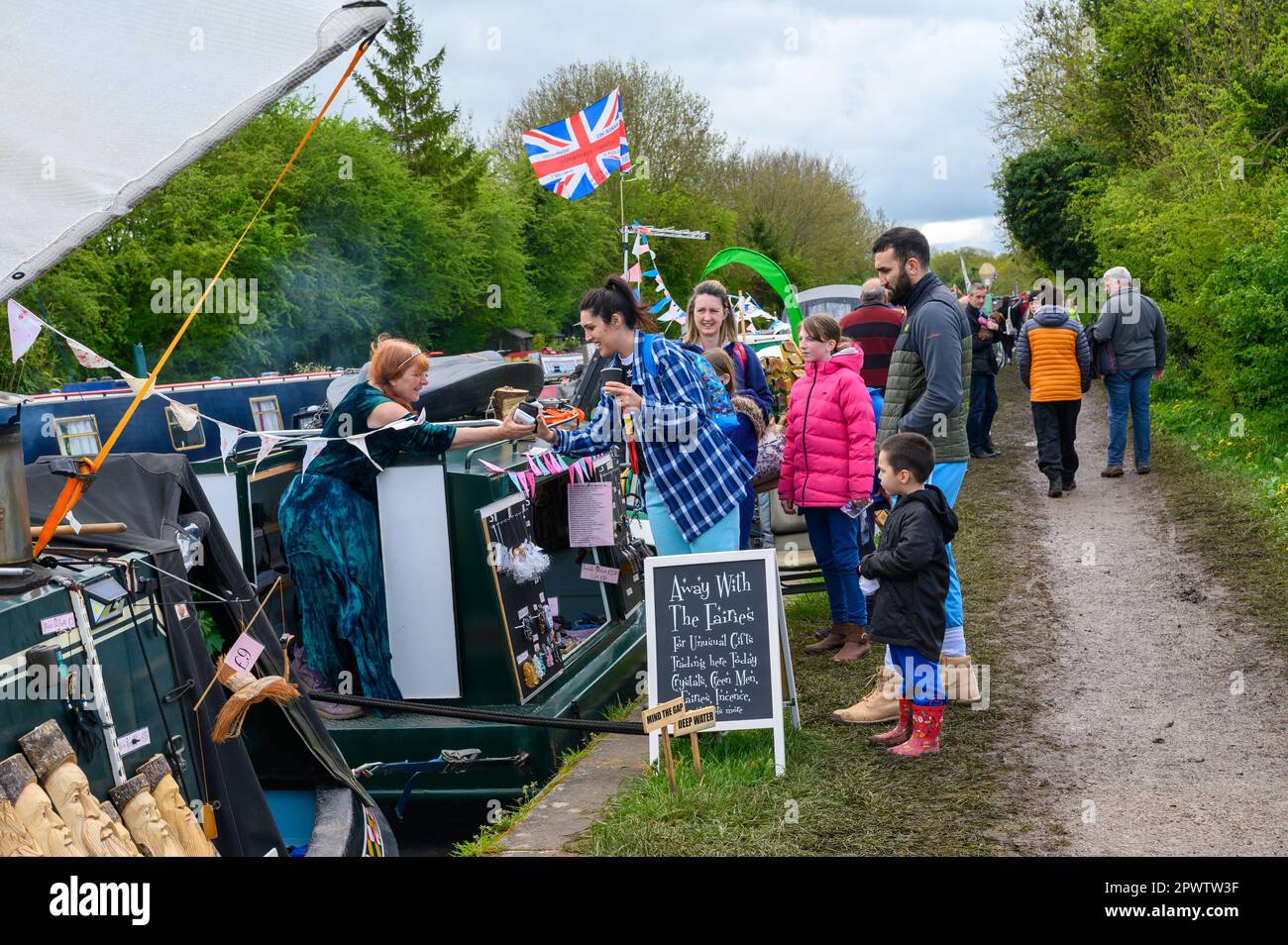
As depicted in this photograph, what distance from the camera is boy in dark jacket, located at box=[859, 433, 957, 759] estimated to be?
523cm

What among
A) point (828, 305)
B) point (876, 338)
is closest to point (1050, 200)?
point (828, 305)

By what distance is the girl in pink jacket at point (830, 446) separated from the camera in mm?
6543

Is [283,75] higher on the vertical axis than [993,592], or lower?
higher

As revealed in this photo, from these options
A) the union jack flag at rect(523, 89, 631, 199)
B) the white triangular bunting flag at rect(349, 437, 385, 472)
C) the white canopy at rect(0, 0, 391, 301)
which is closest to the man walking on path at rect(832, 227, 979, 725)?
the white triangular bunting flag at rect(349, 437, 385, 472)

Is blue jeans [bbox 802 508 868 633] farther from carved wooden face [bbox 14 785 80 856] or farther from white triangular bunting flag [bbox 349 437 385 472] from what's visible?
carved wooden face [bbox 14 785 80 856]

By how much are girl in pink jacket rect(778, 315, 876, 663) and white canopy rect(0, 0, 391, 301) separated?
4.10 meters

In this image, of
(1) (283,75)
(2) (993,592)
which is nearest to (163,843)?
(1) (283,75)

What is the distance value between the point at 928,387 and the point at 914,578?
106 centimetres

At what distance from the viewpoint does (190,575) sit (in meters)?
3.91

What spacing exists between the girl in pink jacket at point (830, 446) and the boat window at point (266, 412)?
480 centimetres

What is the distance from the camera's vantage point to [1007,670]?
22.1ft

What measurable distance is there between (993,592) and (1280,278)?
12.7ft

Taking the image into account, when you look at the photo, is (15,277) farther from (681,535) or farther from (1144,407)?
(1144,407)

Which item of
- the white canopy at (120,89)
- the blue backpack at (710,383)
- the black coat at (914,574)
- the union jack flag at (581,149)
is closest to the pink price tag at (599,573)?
the blue backpack at (710,383)
